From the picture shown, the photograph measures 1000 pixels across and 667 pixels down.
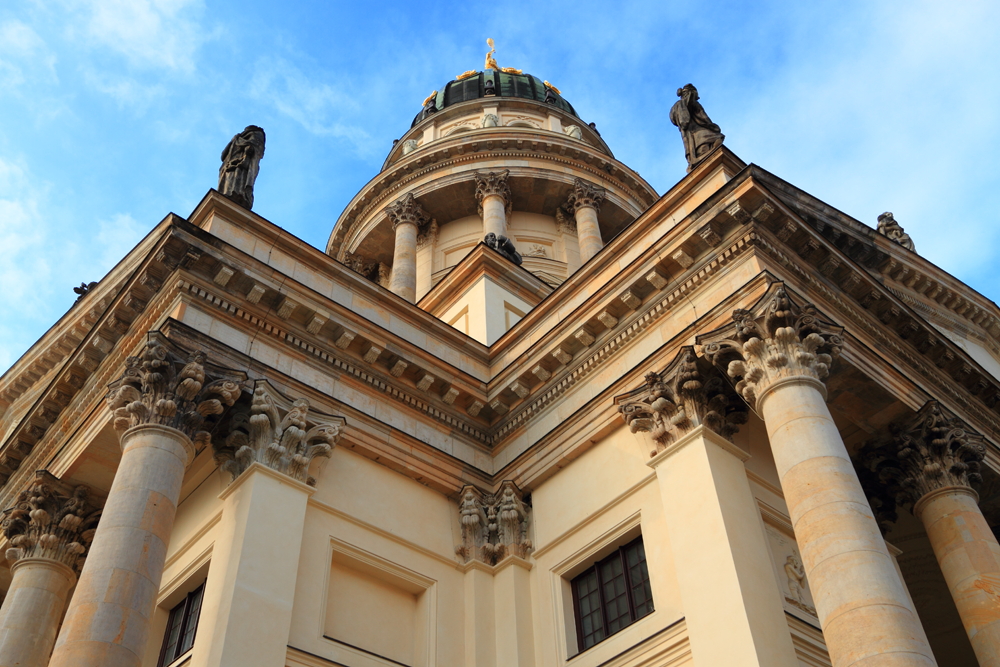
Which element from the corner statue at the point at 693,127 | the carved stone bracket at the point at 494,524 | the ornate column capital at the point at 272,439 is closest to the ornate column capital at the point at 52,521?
the ornate column capital at the point at 272,439

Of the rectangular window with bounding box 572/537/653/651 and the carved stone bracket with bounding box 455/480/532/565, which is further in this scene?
the carved stone bracket with bounding box 455/480/532/565

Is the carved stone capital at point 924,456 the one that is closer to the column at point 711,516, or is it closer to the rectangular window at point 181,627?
the column at point 711,516

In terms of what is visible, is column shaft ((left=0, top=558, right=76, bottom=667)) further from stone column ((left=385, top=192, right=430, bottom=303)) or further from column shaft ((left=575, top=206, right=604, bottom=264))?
column shaft ((left=575, top=206, right=604, bottom=264))

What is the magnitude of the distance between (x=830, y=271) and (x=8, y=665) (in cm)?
1485

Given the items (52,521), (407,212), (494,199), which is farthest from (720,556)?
(407,212)

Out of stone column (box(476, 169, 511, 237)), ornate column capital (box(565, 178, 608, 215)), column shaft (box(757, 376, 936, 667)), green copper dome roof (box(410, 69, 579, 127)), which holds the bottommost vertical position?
column shaft (box(757, 376, 936, 667))

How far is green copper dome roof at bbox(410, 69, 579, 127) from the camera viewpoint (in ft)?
149

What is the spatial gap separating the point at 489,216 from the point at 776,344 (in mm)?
22137

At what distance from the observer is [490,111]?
4219 cm

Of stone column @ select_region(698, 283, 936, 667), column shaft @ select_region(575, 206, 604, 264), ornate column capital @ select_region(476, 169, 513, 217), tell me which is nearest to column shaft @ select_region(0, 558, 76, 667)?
stone column @ select_region(698, 283, 936, 667)

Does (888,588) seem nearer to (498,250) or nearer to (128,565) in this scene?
(128,565)

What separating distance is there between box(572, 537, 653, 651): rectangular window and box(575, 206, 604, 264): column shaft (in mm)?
19744

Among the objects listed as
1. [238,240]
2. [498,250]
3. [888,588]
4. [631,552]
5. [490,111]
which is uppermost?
[490,111]

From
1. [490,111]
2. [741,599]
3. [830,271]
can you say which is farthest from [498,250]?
[490,111]
